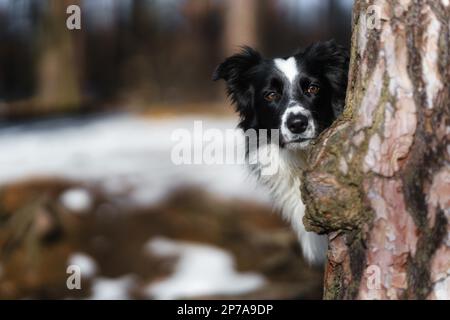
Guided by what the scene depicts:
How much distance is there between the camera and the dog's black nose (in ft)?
13.7

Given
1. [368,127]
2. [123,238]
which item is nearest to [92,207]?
[123,238]

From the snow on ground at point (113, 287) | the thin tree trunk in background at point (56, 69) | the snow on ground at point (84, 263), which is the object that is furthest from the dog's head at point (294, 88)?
the thin tree trunk in background at point (56, 69)

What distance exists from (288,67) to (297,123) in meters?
0.62

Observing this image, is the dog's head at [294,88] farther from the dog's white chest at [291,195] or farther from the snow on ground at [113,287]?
the snow on ground at [113,287]

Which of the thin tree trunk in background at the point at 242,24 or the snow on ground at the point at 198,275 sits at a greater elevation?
the thin tree trunk in background at the point at 242,24

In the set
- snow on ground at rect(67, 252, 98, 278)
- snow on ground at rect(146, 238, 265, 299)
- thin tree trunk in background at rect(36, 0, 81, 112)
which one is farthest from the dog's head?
thin tree trunk in background at rect(36, 0, 81, 112)

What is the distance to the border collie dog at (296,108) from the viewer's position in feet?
Result: 14.1

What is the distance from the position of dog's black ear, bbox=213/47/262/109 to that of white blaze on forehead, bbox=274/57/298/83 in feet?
0.91

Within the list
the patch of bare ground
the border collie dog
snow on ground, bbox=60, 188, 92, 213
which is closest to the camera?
the border collie dog

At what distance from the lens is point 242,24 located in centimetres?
1229

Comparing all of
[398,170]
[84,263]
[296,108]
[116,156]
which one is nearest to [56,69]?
[116,156]

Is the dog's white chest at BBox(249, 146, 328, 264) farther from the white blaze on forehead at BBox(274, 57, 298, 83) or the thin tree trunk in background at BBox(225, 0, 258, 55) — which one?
the thin tree trunk in background at BBox(225, 0, 258, 55)

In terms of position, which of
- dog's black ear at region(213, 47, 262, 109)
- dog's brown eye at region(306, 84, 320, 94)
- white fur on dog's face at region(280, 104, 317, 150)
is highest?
dog's black ear at region(213, 47, 262, 109)

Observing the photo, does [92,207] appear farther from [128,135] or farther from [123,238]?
[128,135]
